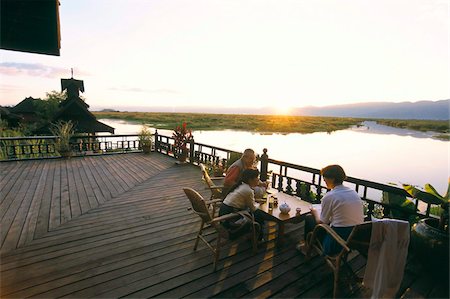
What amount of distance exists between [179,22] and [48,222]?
6.33 m

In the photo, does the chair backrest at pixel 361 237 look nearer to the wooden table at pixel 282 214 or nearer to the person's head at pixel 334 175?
the person's head at pixel 334 175

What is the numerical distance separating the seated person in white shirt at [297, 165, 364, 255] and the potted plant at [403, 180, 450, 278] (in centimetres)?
110

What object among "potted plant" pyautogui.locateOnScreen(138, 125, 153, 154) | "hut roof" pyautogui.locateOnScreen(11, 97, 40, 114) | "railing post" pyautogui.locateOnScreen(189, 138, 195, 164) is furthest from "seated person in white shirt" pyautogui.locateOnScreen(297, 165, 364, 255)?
"hut roof" pyautogui.locateOnScreen(11, 97, 40, 114)

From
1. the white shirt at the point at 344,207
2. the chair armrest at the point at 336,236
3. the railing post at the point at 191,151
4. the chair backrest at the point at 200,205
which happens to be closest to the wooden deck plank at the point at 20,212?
the chair backrest at the point at 200,205

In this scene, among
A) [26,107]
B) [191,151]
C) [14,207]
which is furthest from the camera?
[26,107]

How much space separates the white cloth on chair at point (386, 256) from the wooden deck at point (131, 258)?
0.26 m

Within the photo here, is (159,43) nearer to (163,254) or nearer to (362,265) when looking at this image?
(163,254)

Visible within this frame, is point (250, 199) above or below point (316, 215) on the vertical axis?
above

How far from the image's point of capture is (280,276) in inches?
104

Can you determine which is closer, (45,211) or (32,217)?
(32,217)

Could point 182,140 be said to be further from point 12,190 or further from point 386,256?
point 386,256

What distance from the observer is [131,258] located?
2.91 metres

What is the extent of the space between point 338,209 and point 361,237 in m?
0.34

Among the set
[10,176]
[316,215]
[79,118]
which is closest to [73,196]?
[10,176]
